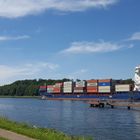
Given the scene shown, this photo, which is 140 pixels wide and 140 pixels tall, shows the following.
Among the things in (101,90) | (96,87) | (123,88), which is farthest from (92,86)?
(123,88)

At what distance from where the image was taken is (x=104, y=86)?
172m

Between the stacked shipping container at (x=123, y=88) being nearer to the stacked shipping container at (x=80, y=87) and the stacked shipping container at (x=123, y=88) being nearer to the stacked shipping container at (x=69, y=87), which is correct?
the stacked shipping container at (x=80, y=87)

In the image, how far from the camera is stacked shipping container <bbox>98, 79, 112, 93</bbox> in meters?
169

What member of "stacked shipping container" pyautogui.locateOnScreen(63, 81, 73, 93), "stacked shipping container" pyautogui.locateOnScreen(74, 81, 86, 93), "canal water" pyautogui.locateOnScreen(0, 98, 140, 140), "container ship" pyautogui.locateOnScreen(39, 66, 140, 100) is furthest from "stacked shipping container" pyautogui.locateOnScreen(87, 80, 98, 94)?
"canal water" pyautogui.locateOnScreen(0, 98, 140, 140)

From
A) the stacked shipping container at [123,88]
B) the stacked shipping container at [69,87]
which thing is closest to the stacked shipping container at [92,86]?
the stacked shipping container at [123,88]

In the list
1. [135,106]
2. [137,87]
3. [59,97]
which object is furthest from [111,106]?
[59,97]

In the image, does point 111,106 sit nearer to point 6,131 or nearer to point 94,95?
point 94,95

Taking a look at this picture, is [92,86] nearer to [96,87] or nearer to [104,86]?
[96,87]

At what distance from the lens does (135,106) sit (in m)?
113

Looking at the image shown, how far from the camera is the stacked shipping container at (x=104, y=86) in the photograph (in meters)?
169

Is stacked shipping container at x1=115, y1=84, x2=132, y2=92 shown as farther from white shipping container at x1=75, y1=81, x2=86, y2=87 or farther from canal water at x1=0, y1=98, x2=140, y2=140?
canal water at x1=0, y1=98, x2=140, y2=140

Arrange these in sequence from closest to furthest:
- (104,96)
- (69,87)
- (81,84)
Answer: (104,96) → (81,84) → (69,87)

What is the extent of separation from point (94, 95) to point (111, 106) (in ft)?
179

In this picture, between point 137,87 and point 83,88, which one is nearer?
point 137,87
